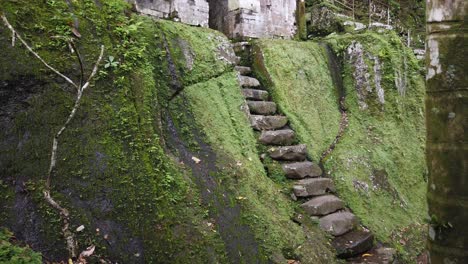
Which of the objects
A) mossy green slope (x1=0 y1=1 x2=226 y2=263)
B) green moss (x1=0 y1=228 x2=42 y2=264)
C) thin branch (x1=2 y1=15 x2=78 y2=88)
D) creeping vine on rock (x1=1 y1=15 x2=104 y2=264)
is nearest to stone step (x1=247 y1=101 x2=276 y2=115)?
mossy green slope (x1=0 y1=1 x2=226 y2=263)

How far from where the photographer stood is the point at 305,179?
566 centimetres

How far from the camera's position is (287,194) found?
17.4 feet

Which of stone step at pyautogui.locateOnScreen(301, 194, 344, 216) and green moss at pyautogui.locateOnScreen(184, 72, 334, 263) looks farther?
stone step at pyautogui.locateOnScreen(301, 194, 344, 216)

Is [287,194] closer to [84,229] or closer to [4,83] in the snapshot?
[84,229]

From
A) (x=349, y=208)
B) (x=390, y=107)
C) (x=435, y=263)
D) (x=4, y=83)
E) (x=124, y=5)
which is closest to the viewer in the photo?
(x=435, y=263)

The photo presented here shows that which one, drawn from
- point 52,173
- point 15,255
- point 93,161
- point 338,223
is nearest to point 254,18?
point 338,223

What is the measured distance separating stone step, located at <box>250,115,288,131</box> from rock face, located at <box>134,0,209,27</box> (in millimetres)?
3136

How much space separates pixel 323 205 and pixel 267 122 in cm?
172

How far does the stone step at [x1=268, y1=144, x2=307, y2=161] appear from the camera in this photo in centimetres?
573

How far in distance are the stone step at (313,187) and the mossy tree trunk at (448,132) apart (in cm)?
361

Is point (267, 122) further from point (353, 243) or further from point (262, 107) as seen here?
point (353, 243)

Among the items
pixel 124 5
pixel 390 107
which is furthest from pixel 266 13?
pixel 124 5

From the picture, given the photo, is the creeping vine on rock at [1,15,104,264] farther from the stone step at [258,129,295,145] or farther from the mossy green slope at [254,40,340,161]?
the mossy green slope at [254,40,340,161]

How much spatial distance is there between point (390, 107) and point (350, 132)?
1.29 meters
